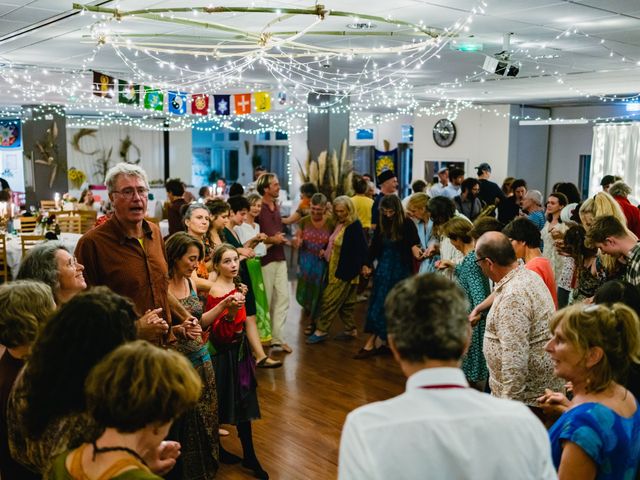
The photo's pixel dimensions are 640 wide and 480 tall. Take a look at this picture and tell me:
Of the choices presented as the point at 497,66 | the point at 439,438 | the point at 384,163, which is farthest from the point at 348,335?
the point at 384,163

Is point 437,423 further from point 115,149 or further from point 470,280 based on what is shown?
point 115,149

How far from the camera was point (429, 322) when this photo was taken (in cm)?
133

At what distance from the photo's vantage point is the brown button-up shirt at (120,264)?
2787 millimetres

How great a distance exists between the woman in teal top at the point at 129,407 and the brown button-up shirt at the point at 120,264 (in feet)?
4.35

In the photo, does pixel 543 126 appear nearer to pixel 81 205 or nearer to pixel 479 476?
pixel 81 205

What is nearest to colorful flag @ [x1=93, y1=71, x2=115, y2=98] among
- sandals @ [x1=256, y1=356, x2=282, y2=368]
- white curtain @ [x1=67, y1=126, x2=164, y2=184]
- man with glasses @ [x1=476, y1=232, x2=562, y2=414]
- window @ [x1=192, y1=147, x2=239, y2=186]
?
sandals @ [x1=256, y1=356, x2=282, y2=368]

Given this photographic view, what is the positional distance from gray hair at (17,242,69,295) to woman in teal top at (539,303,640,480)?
1.87 m

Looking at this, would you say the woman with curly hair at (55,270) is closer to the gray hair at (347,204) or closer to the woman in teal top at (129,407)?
the woman in teal top at (129,407)

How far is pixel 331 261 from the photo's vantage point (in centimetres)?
617

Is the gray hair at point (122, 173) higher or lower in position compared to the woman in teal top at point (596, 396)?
higher

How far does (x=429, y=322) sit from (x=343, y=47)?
618cm

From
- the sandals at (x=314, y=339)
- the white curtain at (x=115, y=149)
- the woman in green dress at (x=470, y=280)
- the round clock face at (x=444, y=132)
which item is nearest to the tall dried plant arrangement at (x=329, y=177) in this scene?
the sandals at (x=314, y=339)

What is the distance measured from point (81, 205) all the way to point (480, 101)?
7939 millimetres

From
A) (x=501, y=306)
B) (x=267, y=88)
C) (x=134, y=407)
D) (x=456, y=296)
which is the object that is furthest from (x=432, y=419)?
(x=267, y=88)
